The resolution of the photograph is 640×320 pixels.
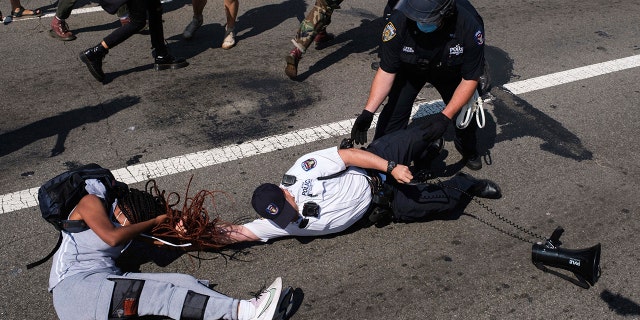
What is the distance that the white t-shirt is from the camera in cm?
436

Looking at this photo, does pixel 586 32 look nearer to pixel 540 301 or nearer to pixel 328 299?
pixel 540 301

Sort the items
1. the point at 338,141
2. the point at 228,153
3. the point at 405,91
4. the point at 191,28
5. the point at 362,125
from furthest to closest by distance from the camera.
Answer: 1. the point at 191,28
2. the point at 338,141
3. the point at 228,153
4. the point at 405,91
5. the point at 362,125

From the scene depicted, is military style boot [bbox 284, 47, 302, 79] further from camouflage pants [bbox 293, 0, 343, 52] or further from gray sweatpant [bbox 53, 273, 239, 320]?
gray sweatpant [bbox 53, 273, 239, 320]

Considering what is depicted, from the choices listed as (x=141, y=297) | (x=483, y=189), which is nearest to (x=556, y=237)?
(x=483, y=189)

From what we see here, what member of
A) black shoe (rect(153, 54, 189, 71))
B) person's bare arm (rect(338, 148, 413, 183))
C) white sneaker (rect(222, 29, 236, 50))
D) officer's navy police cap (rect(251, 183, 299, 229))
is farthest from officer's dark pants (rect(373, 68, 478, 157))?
white sneaker (rect(222, 29, 236, 50))

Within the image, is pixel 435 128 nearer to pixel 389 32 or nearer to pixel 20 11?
pixel 389 32

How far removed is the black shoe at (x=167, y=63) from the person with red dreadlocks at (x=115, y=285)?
3.11 m

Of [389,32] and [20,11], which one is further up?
[389,32]

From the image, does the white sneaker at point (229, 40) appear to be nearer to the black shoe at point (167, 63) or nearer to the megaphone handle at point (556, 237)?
the black shoe at point (167, 63)

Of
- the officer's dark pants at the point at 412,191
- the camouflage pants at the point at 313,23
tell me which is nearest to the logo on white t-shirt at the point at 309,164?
the officer's dark pants at the point at 412,191

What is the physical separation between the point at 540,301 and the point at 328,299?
132 centimetres

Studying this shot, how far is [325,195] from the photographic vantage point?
14.4ft

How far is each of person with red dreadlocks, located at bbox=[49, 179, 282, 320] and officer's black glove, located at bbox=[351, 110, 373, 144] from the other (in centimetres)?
136

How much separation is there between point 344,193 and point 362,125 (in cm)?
63
